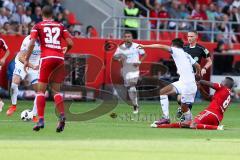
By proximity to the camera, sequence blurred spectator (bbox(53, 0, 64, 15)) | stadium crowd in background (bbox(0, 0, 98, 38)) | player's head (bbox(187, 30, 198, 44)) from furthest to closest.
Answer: blurred spectator (bbox(53, 0, 64, 15)) → stadium crowd in background (bbox(0, 0, 98, 38)) → player's head (bbox(187, 30, 198, 44))

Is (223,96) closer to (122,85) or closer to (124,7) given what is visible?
(122,85)

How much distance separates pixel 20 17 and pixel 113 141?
15533 millimetres

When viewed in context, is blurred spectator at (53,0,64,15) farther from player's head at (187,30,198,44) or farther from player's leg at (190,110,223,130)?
player's leg at (190,110,223,130)

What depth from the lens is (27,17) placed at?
3119 centimetres

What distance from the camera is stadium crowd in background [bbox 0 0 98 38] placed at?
3036 cm

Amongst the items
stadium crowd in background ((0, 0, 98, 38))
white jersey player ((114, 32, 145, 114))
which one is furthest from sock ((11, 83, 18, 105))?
stadium crowd in background ((0, 0, 98, 38))

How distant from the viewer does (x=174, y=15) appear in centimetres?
3522

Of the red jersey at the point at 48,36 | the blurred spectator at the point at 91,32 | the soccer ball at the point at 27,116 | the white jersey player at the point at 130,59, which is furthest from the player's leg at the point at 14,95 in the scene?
the blurred spectator at the point at 91,32

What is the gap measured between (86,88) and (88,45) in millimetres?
1730

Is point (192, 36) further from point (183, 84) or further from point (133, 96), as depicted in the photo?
point (133, 96)

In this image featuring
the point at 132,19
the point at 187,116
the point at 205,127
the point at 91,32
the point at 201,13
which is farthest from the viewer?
the point at 201,13

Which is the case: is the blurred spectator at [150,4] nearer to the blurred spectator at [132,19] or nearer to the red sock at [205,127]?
the blurred spectator at [132,19]

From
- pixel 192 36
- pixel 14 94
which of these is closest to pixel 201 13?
pixel 192 36

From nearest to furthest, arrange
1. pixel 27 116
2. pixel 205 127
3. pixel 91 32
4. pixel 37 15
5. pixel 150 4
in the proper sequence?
1. pixel 205 127
2. pixel 27 116
3. pixel 37 15
4. pixel 91 32
5. pixel 150 4
